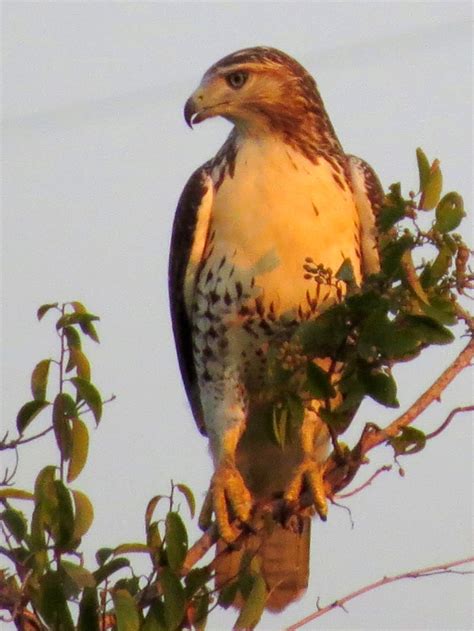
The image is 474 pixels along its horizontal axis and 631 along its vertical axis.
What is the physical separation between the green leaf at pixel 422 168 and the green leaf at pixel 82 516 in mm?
1165

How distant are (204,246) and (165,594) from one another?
6.30 feet

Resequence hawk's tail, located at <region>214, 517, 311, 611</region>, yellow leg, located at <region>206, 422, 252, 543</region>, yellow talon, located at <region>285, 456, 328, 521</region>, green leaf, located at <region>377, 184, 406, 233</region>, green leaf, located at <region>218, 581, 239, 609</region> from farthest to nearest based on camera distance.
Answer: hawk's tail, located at <region>214, 517, 311, 611</region> → yellow leg, located at <region>206, 422, 252, 543</region> → yellow talon, located at <region>285, 456, 328, 521</region> → green leaf, located at <region>377, 184, 406, 233</region> → green leaf, located at <region>218, 581, 239, 609</region>

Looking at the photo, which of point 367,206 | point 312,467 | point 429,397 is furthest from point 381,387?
point 367,206

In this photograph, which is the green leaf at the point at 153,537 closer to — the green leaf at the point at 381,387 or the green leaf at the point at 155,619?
the green leaf at the point at 155,619

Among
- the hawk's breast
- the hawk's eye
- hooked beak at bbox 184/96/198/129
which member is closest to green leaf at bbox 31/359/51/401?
the hawk's breast

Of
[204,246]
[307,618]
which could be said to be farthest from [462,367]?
[204,246]

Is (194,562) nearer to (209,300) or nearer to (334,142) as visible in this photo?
(209,300)

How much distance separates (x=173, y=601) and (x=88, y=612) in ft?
0.69

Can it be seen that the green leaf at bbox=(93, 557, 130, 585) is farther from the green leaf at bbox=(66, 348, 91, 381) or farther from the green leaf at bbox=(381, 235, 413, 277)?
the green leaf at bbox=(381, 235, 413, 277)

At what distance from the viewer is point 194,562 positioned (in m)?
3.79

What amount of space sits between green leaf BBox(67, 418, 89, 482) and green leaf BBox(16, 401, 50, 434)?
111 millimetres

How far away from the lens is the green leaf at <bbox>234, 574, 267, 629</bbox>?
3.51 m

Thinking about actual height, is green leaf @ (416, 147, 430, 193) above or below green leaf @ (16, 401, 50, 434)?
above

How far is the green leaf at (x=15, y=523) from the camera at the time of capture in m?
3.52
